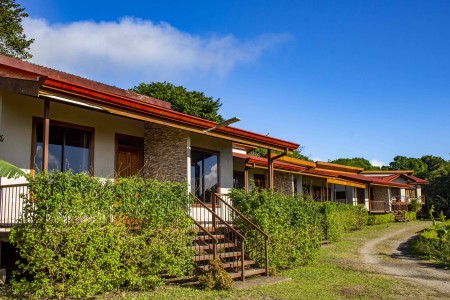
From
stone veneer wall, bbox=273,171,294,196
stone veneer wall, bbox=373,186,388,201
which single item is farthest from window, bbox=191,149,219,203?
stone veneer wall, bbox=373,186,388,201

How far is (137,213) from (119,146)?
14.7 ft

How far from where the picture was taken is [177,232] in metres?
9.48

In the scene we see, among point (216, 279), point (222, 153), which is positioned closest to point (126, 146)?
point (222, 153)

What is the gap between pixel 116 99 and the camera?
10.4 metres

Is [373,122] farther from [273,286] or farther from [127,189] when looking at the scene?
[127,189]

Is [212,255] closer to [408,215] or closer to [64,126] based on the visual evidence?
[64,126]

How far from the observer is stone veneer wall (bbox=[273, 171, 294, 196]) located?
24031 mm

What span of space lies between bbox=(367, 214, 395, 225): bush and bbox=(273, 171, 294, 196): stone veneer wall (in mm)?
12383

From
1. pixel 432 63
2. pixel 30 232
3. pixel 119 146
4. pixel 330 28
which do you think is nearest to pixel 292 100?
pixel 330 28

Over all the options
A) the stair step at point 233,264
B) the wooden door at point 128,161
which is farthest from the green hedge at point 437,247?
the wooden door at point 128,161

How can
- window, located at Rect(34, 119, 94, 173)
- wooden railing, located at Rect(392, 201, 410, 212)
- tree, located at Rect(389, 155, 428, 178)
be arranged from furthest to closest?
tree, located at Rect(389, 155, 428, 178), wooden railing, located at Rect(392, 201, 410, 212), window, located at Rect(34, 119, 94, 173)

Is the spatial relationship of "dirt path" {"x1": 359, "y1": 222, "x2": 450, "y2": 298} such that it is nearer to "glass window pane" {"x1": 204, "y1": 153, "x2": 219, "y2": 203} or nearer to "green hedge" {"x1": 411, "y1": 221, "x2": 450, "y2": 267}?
"green hedge" {"x1": 411, "y1": 221, "x2": 450, "y2": 267}

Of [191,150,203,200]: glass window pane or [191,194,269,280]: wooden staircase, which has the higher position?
[191,150,203,200]: glass window pane

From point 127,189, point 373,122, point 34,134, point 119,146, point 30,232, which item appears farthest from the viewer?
point 373,122
